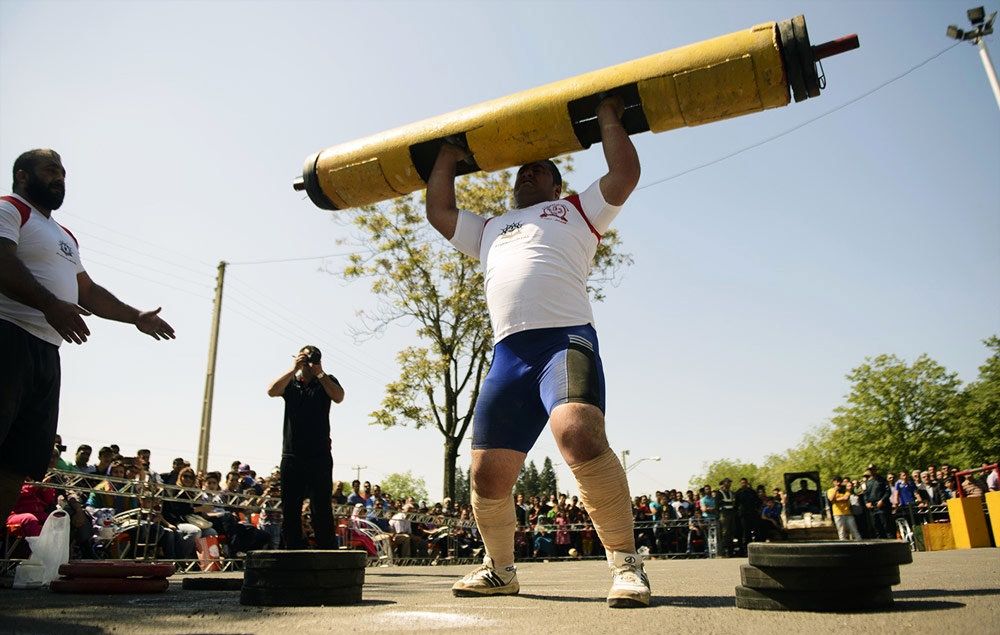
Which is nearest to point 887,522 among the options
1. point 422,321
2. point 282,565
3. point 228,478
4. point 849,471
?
point 422,321

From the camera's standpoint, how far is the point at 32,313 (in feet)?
11.0

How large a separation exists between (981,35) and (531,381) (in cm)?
1902

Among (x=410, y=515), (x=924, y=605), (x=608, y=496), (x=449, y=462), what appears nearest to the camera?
(x=924, y=605)

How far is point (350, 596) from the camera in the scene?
350cm

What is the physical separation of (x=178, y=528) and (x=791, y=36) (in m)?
9.21

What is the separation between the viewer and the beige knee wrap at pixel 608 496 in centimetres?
322

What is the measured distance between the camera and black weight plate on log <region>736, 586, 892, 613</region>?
2533 millimetres

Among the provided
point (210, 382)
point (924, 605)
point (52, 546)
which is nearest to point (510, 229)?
point (924, 605)

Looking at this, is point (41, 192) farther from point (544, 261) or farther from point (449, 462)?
point (449, 462)

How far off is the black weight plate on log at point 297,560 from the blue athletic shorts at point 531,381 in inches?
33.2

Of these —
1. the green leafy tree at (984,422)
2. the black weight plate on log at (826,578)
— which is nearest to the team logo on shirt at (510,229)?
the black weight plate on log at (826,578)

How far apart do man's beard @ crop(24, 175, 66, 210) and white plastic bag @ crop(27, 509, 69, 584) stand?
3.35 metres

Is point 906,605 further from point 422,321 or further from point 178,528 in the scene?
point 422,321

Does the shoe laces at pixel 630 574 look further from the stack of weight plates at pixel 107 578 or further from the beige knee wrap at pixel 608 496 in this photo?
the stack of weight plates at pixel 107 578
